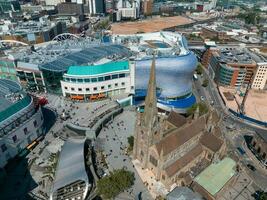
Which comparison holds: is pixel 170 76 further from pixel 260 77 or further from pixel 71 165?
pixel 71 165

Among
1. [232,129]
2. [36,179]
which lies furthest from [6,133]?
[232,129]

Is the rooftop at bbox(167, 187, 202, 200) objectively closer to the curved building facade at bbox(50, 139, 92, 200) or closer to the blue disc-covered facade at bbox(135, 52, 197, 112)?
the curved building facade at bbox(50, 139, 92, 200)

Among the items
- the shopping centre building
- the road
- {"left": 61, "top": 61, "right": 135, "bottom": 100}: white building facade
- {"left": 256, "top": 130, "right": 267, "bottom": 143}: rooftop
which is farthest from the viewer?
the shopping centre building

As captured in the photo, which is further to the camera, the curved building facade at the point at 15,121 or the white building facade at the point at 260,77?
the white building facade at the point at 260,77

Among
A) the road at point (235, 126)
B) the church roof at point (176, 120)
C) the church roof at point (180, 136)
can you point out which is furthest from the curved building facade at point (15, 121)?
the road at point (235, 126)

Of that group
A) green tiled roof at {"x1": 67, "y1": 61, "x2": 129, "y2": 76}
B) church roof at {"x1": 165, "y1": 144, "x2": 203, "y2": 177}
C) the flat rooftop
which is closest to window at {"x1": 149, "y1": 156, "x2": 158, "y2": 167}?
church roof at {"x1": 165, "y1": 144, "x2": 203, "y2": 177}

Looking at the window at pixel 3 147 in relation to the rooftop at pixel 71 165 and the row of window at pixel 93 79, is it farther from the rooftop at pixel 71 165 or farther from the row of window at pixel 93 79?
the row of window at pixel 93 79
